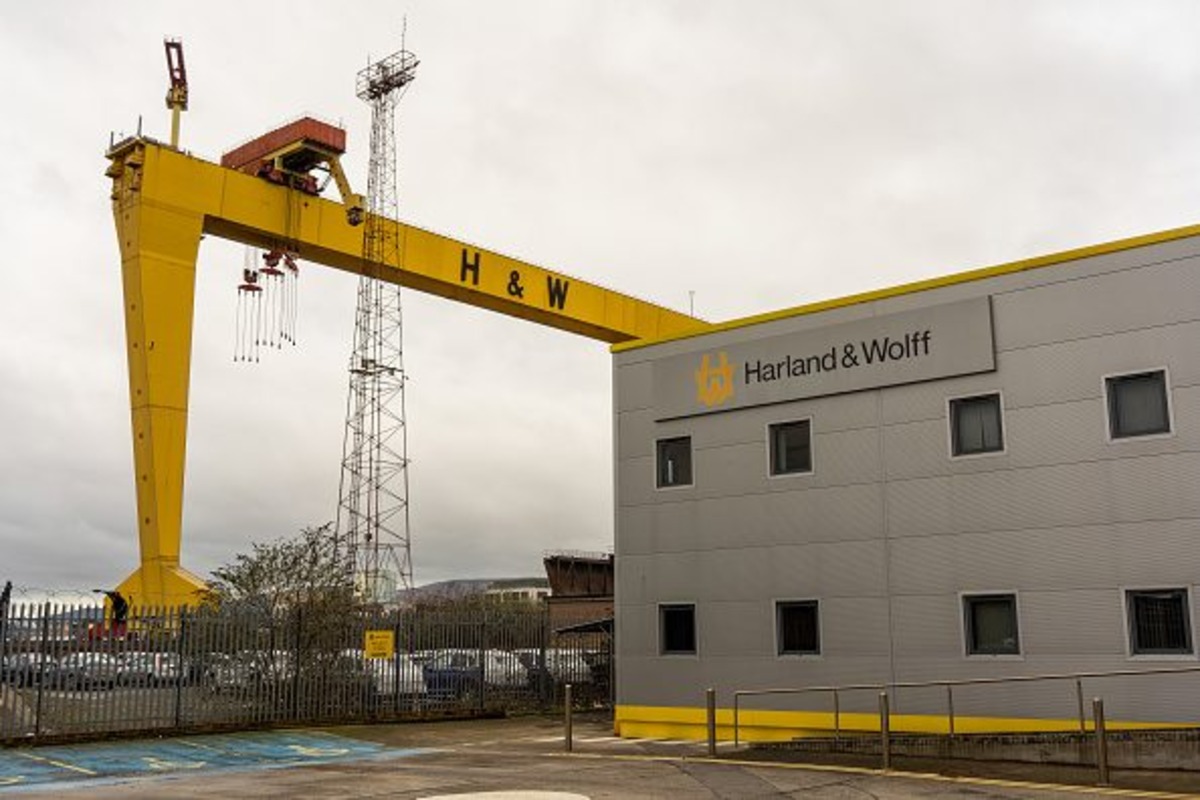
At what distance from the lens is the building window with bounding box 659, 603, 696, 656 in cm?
2250

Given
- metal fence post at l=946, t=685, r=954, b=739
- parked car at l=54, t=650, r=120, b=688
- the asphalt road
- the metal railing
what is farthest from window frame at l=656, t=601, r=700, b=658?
parked car at l=54, t=650, r=120, b=688

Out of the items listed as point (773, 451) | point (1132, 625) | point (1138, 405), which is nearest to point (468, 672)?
point (773, 451)

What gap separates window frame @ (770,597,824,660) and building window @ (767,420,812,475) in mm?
2379

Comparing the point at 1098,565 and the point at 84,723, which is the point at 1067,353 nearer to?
the point at 1098,565

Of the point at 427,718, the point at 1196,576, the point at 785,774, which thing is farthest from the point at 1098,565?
the point at 427,718

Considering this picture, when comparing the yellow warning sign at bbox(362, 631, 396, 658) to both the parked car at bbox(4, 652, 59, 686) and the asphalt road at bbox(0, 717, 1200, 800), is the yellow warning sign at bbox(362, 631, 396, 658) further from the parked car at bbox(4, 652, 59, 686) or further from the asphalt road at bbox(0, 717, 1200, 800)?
the parked car at bbox(4, 652, 59, 686)

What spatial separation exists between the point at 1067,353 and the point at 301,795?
524 inches

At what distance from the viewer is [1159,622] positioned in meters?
17.1

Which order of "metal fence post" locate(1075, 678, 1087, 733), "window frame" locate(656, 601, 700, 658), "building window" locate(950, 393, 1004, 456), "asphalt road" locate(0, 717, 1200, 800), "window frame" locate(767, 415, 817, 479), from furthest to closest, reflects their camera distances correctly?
"window frame" locate(656, 601, 700, 658), "window frame" locate(767, 415, 817, 479), "building window" locate(950, 393, 1004, 456), "metal fence post" locate(1075, 678, 1087, 733), "asphalt road" locate(0, 717, 1200, 800)

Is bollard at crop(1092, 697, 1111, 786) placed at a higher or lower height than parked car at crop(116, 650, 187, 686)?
lower

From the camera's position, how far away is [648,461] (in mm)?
23812

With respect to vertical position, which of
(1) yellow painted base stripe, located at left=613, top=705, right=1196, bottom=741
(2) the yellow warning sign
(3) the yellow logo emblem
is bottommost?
(1) yellow painted base stripe, located at left=613, top=705, right=1196, bottom=741

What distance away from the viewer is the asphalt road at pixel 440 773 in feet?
45.5

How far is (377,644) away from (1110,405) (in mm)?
15597
